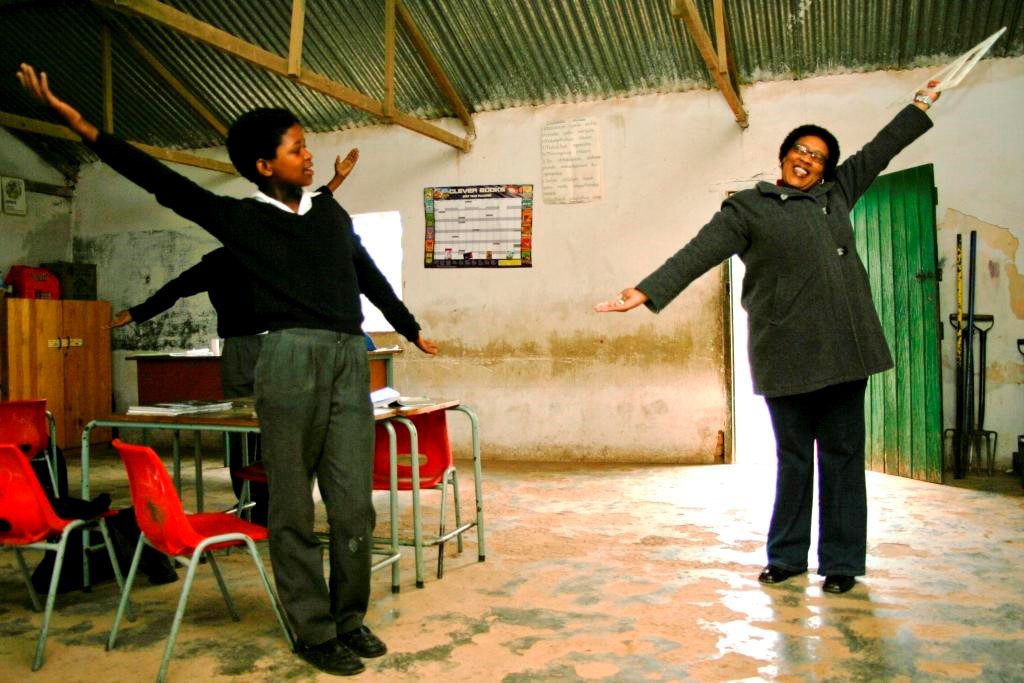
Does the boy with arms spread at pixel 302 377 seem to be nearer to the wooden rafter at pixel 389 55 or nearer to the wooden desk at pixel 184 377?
the wooden rafter at pixel 389 55

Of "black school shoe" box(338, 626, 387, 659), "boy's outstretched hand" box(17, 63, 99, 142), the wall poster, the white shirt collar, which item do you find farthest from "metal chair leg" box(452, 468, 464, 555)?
the wall poster

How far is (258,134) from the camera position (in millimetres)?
2619

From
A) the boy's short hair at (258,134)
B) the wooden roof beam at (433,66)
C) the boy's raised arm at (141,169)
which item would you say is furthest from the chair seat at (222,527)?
the wooden roof beam at (433,66)

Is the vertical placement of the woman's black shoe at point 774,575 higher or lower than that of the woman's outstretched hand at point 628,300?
lower

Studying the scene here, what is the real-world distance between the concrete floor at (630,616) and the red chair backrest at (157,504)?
1.32ft

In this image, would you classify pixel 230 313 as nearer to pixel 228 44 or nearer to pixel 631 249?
pixel 228 44

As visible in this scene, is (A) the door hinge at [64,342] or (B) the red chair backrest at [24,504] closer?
(B) the red chair backrest at [24,504]

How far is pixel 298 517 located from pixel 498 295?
488 cm

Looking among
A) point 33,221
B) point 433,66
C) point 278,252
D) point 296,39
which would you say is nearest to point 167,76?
point 33,221

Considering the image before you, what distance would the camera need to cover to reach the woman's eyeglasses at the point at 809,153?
327cm

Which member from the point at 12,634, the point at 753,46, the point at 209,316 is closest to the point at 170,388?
the point at 209,316

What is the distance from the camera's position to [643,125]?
694cm

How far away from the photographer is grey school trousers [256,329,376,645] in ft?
8.39

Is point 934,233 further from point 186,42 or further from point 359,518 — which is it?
point 186,42
